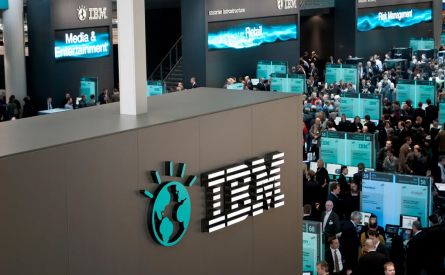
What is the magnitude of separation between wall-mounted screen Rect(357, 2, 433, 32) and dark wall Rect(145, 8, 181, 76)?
755 centimetres

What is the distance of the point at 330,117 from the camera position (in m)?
14.6

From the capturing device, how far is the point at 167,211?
5188 mm

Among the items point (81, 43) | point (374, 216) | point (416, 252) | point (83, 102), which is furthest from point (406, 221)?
point (81, 43)

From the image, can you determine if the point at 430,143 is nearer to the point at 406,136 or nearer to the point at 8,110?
the point at 406,136

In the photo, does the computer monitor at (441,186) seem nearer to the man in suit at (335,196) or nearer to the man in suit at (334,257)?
the man in suit at (335,196)

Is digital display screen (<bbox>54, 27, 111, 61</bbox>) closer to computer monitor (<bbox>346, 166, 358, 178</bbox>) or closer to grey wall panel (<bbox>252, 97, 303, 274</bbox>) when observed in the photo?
computer monitor (<bbox>346, 166, 358, 178</bbox>)

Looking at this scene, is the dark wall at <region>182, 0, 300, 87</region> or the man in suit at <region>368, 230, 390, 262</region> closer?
the man in suit at <region>368, 230, 390, 262</region>

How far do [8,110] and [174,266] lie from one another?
12400 millimetres

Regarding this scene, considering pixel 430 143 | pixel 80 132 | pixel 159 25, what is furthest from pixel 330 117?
pixel 159 25

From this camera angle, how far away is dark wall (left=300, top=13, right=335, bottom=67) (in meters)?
30.4

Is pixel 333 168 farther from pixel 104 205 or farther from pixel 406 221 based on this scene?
pixel 104 205

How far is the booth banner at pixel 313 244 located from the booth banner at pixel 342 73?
13.2m

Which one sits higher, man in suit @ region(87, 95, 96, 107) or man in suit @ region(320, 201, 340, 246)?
man in suit @ region(87, 95, 96, 107)

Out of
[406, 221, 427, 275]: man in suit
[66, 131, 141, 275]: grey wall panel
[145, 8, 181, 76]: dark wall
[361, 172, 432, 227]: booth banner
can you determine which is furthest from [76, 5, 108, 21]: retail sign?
[66, 131, 141, 275]: grey wall panel
